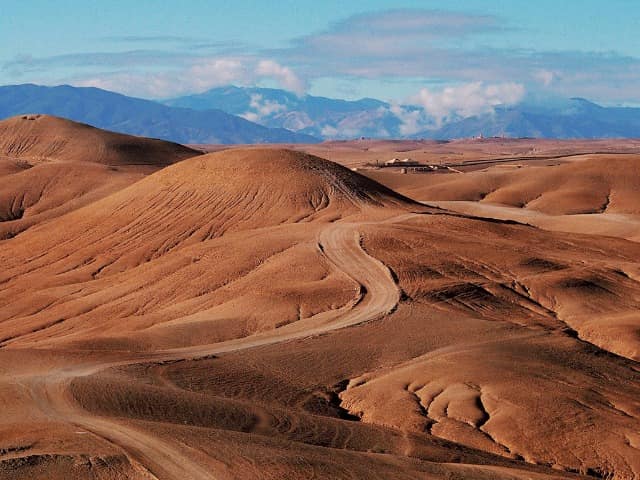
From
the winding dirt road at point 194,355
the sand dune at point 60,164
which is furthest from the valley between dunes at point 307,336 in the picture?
the sand dune at point 60,164

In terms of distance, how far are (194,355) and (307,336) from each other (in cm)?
494

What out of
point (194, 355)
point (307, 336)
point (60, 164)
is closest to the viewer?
point (194, 355)

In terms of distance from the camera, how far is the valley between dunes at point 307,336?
76.1 ft

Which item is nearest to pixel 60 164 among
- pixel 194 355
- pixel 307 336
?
pixel 307 336

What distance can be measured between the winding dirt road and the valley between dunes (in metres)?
0.11

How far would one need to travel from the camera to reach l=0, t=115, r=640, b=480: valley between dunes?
23.2m

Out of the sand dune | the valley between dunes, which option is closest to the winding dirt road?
the valley between dunes

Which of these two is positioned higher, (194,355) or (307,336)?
(194,355)

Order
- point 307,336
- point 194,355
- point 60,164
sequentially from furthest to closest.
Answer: point 60,164, point 307,336, point 194,355

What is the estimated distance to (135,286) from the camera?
51031 millimetres

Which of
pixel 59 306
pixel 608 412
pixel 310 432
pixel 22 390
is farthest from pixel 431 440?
pixel 59 306

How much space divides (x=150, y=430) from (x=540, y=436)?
11.3 metres

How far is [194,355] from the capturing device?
34094mm

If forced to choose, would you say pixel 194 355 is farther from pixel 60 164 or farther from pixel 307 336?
pixel 60 164
